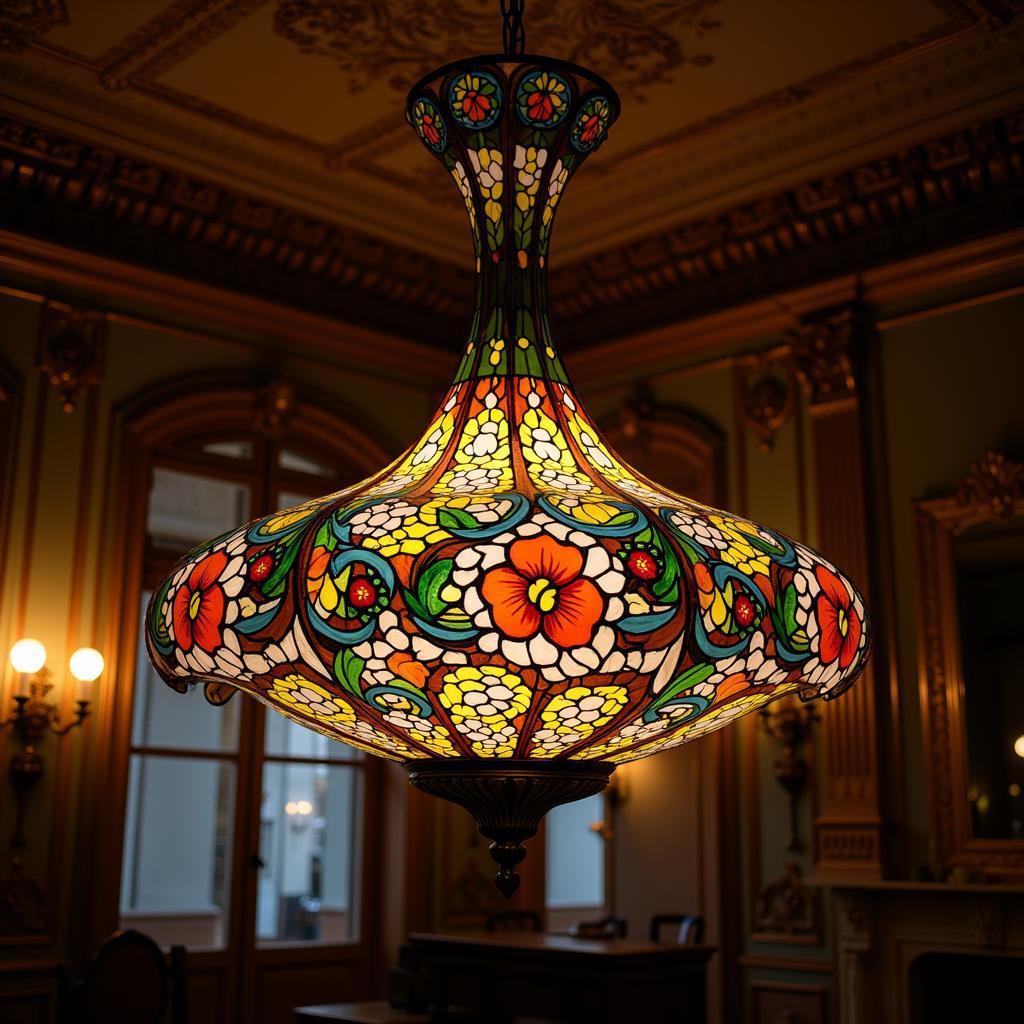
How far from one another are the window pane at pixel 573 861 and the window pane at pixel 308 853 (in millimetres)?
4045

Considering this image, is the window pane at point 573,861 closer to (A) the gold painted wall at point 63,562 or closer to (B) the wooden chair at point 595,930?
(B) the wooden chair at point 595,930

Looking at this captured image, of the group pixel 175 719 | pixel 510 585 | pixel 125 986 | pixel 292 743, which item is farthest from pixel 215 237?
pixel 510 585

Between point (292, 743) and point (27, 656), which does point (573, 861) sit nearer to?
point (292, 743)

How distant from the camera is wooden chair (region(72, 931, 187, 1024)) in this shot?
3.77 metres

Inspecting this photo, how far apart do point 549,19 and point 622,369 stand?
220cm

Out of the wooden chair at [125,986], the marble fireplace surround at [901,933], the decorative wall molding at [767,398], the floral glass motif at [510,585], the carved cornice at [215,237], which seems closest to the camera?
the floral glass motif at [510,585]

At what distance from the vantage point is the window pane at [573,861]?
33.1 feet

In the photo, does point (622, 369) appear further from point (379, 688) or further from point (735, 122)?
point (379, 688)

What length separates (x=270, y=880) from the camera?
18.8 ft

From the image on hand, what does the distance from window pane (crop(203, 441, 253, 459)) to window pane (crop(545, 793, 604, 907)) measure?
16.0 ft

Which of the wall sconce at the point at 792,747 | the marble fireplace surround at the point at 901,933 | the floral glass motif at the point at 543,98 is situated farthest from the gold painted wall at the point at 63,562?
the floral glass motif at the point at 543,98

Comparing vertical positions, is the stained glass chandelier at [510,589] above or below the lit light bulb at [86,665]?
below

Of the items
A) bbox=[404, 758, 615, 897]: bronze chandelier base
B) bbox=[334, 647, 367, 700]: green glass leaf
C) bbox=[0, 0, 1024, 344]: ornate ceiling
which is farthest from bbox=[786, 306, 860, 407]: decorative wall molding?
bbox=[334, 647, 367, 700]: green glass leaf

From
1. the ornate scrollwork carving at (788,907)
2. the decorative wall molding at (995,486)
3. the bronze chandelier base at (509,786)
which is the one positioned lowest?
the ornate scrollwork carving at (788,907)
